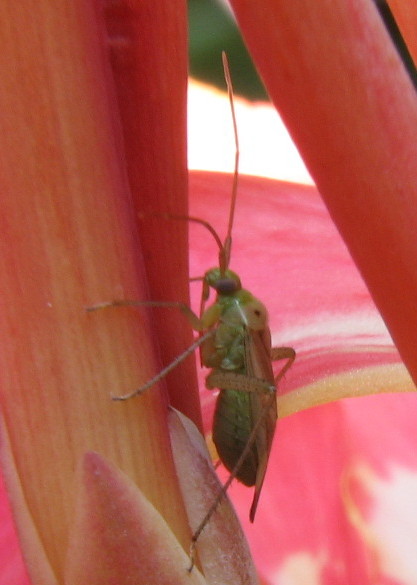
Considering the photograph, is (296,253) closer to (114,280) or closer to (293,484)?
(293,484)

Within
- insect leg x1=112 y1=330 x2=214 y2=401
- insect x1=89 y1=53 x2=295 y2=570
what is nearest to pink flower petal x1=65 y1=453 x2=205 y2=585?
insect leg x1=112 y1=330 x2=214 y2=401

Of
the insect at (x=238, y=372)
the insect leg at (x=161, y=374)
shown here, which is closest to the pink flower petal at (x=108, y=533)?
the insect leg at (x=161, y=374)

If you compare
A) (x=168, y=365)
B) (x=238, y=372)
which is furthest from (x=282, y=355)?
(x=168, y=365)

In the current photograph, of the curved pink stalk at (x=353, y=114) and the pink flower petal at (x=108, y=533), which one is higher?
the curved pink stalk at (x=353, y=114)

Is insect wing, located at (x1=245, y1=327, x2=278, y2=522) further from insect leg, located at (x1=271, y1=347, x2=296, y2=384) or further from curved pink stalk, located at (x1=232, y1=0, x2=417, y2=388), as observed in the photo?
curved pink stalk, located at (x1=232, y1=0, x2=417, y2=388)

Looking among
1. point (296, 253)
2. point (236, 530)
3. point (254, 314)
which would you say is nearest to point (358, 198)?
point (236, 530)

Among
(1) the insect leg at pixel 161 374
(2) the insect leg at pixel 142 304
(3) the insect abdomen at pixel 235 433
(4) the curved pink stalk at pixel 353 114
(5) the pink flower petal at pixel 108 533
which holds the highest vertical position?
(4) the curved pink stalk at pixel 353 114

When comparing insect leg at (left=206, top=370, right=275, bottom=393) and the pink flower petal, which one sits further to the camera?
insect leg at (left=206, top=370, right=275, bottom=393)

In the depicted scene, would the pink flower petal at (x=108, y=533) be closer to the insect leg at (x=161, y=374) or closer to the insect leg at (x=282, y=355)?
the insect leg at (x=161, y=374)
